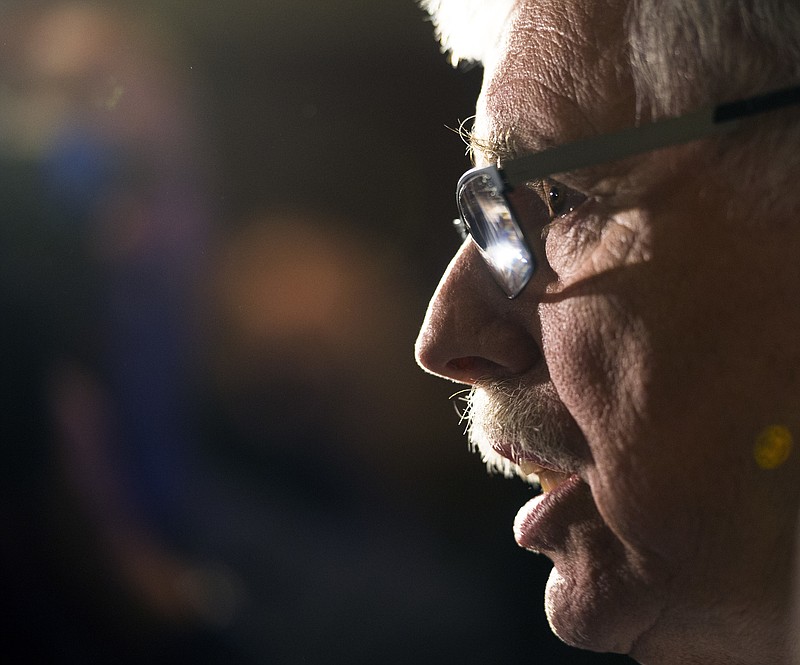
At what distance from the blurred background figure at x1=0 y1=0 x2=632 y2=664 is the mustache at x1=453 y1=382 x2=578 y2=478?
0.78 m

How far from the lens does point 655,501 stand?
0.62m

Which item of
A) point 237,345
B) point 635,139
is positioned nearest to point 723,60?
point 635,139

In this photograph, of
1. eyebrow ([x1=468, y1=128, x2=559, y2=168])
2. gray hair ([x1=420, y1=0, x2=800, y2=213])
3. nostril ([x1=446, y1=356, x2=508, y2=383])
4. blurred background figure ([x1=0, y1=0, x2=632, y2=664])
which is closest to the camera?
gray hair ([x1=420, y1=0, x2=800, y2=213])

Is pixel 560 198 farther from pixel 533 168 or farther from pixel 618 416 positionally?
pixel 618 416

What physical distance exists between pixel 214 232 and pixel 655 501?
1203 mm

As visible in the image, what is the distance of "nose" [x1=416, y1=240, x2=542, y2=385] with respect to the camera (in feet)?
2.50

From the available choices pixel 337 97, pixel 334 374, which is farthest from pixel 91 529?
pixel 337 97

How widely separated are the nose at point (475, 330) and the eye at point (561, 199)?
0.27 feet

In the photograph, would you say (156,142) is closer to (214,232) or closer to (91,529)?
(214,232)

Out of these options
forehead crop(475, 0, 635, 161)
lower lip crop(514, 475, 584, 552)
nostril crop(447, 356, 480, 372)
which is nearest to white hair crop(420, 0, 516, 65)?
forehead crop(475, 0, 635, 161)

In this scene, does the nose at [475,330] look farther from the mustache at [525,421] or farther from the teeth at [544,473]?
the teeth at [544,473]

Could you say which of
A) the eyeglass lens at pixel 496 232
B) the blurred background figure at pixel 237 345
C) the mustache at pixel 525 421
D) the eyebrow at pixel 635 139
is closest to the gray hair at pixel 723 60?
the eyebrow at pixel 635 139

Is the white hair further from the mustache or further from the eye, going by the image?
the mustache

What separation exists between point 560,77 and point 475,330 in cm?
27
